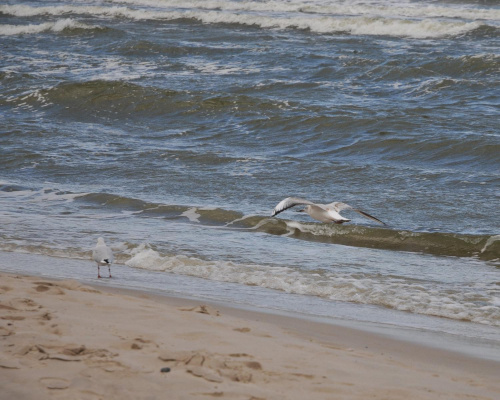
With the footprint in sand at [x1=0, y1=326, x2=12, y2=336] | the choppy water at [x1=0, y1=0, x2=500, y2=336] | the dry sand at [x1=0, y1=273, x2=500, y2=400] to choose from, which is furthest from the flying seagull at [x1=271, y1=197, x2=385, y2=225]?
the footprint in sand at [x1=0, y1=326, x2=12, y2=336]

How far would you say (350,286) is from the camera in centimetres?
639

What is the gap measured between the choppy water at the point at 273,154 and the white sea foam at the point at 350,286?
0.02 meters

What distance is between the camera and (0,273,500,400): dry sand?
11.5 ft

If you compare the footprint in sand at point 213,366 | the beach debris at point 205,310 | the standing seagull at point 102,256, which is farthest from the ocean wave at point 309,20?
the footprint in sand at point 213,366

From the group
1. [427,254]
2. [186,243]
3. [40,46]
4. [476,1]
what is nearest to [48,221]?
[186,243]

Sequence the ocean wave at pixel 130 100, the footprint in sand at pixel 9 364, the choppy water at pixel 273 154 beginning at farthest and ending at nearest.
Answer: the ocean wave at pixel 130 100 < the choppy water at pixel 273 154 < the footprint in sand at pixel 9 364

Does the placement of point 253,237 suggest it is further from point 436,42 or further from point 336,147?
point 436,42

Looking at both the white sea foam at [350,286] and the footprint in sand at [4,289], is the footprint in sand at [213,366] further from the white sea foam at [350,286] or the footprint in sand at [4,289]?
the white sea foam at [350,286]

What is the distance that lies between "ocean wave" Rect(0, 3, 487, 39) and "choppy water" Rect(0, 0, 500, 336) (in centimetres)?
10

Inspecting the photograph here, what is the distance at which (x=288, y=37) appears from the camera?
2202 centimetres

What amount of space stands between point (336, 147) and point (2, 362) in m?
8.88

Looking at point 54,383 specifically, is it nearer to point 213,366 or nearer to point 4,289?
point 213,366

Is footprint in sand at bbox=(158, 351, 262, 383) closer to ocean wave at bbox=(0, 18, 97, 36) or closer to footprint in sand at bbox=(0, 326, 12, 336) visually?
footprint in sand at bbox=(0, 326, 12, 336)

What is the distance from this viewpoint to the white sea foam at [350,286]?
232 inches
